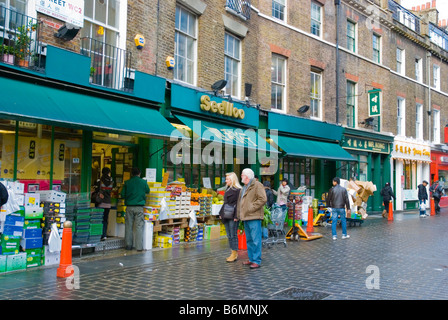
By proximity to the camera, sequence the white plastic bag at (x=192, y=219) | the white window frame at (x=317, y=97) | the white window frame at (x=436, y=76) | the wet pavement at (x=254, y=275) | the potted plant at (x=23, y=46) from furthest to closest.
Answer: the white window frame at (x=436, y=76) → the white window frame at (x=317, y=97) → the white plastic bag at (x=192, y=219) → the potted plant at (x=23, y=46) → the wet pavement at (x=254, y=275)

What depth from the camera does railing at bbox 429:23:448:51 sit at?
28328mm

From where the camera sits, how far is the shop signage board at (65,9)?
28.6 ft

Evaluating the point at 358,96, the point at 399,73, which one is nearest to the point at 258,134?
the point at 358,96

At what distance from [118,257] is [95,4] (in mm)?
6135

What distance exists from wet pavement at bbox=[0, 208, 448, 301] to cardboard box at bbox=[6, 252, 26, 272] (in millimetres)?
256

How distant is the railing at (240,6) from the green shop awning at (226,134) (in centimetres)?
408

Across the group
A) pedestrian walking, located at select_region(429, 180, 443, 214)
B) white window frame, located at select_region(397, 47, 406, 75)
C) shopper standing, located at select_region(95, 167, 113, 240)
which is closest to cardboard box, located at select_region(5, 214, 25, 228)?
shopper standing, located at select_region(95, 167, 113, 240)

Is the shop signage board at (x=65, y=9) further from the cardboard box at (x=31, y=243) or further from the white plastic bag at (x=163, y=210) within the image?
the cardboard box at (x=31, y=243)

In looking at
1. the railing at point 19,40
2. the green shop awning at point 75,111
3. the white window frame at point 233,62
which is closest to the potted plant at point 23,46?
the railing at point 19,40

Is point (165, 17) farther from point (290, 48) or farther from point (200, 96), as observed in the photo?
point (290, 48)

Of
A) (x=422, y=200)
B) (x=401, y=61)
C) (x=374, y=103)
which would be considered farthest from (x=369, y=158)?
(x=401, y=61)

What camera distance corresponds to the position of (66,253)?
6836 millimetres
